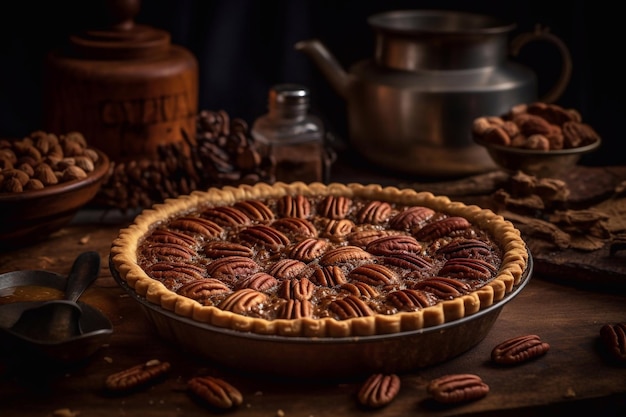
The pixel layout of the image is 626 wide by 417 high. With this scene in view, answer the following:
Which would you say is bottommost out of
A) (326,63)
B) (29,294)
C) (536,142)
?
(29,294)

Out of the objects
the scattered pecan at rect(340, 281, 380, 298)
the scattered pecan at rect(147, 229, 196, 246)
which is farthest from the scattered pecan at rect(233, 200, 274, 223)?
the scattered pecan at rect(340, 281, 380, 298)

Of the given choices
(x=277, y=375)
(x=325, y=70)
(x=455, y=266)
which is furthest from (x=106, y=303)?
(x=325, y=70)

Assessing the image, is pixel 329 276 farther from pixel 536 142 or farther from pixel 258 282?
pixel 536 142

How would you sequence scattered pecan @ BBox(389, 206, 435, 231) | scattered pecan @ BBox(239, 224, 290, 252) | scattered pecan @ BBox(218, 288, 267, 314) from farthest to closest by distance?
scattered pecan @ BBox(389, 206, 435, 231) → scattered pecan @ BBox(239, 224, 290, 252) → scattered pecan @ BBox(218, 288, 267, 314)

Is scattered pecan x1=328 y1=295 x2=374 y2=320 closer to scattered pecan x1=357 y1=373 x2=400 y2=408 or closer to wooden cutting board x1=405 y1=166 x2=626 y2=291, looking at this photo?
scattered pecan x1=357 y1=373 x2=400 y2=408

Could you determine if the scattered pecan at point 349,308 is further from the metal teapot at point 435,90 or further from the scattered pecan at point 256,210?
the metal teapot at point 435,90

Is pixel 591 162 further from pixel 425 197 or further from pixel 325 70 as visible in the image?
pixel 425 197

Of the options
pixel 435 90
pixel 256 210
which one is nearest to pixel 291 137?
pixel 435 90
